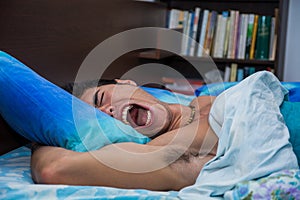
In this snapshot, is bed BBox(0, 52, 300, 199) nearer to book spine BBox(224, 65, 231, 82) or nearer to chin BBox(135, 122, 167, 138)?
chin BBox(135, 122, 167, 138)

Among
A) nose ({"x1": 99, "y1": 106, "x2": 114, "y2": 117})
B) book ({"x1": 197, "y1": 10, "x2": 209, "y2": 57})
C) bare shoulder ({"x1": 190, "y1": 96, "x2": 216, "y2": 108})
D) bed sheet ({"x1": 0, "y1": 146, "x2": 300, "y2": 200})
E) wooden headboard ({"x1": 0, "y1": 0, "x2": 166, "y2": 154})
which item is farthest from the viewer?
book ({"x1": 197, "y1": 10, "x2": 209, "y2": 57})

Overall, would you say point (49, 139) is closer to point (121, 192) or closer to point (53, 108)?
point (53, 108)

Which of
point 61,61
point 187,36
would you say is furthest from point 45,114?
point 187,36

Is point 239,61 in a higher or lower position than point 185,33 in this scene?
lower

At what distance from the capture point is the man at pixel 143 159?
0.95 m

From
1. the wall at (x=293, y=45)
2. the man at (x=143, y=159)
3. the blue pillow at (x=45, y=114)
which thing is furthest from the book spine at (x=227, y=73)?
the blue pillow at (x=45, y=114)

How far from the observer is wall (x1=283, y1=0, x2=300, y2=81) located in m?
2.80

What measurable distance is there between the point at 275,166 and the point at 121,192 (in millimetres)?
312

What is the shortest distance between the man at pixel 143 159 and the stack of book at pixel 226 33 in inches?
61.1

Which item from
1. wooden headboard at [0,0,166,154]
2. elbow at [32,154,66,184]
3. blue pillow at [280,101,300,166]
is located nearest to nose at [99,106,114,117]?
wooden headboard at [0,0,166,154]

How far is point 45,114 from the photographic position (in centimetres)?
108

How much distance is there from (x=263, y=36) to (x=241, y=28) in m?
0.14

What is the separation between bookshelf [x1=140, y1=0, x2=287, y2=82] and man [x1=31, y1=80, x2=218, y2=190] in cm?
134

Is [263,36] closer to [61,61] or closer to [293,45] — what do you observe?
[293,45]
